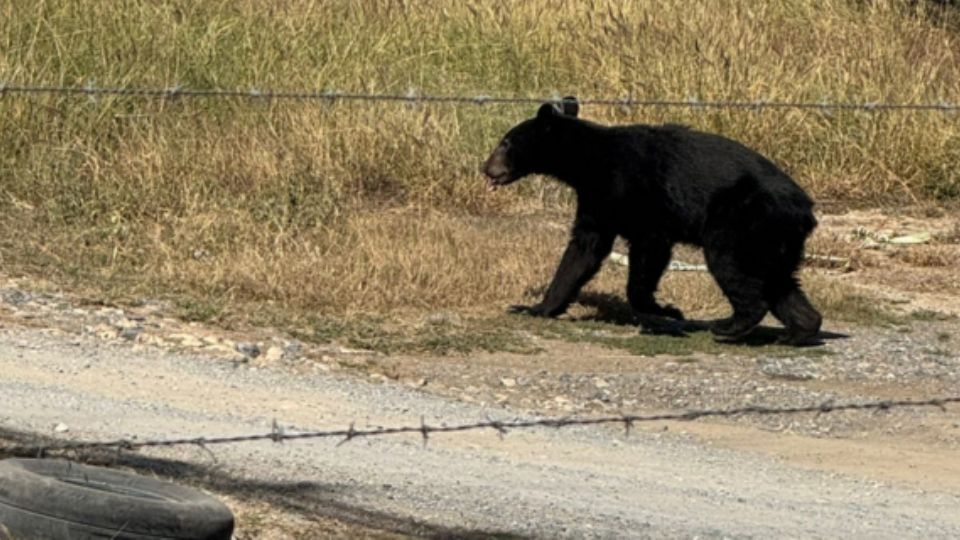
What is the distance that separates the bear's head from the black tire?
7311 mm

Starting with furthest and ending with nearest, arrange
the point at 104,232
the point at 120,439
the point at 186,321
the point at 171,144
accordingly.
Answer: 1. the point at 171,144
2. the point at 104,232
3. the point at 186,321
4. the point at 120,439

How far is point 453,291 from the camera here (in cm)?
1245

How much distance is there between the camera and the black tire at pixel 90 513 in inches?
216

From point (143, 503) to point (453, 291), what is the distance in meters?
6.96

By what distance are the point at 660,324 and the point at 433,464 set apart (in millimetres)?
4647

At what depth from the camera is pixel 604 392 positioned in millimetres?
10383

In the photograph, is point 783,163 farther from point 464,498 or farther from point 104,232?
point 464,498

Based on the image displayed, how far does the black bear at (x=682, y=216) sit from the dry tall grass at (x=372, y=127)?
848 mm

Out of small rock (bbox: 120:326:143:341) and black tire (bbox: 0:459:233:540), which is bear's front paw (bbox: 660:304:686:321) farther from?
black tire (bbox: 0:459:233:540)

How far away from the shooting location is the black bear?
38.4 feet

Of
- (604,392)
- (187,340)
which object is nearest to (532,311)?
(604,392)

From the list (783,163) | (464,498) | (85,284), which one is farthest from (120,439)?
(783,163)

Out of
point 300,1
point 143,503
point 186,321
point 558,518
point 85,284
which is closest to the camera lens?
point 143,503

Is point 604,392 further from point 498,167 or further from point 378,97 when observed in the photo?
point 378,97
